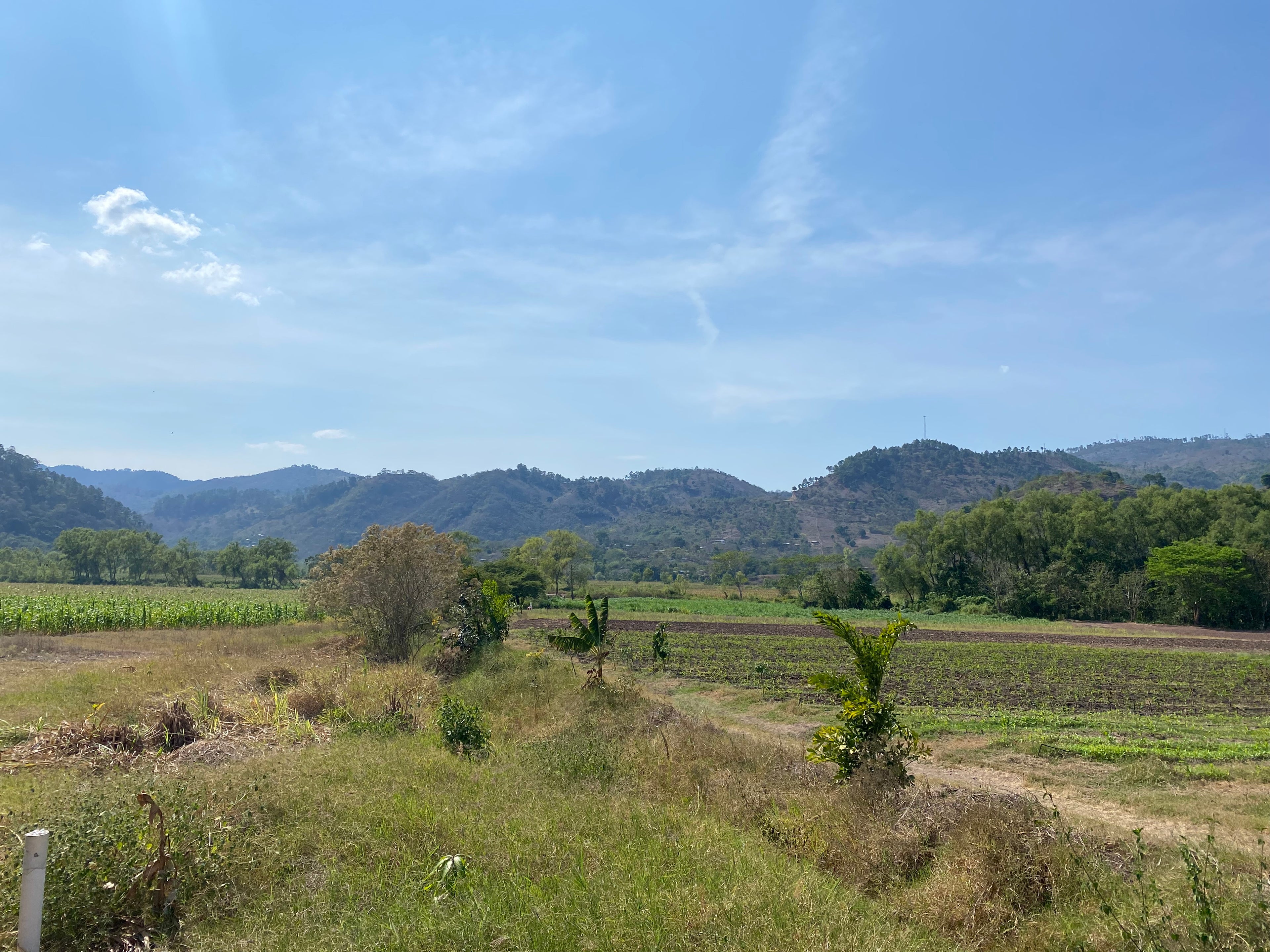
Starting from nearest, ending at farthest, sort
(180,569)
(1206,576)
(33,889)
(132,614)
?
(33,889) < (132,614) < (1206,576) < (180,569)

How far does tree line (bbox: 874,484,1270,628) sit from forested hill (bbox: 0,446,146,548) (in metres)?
201

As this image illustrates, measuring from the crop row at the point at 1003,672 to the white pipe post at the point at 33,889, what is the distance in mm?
14552

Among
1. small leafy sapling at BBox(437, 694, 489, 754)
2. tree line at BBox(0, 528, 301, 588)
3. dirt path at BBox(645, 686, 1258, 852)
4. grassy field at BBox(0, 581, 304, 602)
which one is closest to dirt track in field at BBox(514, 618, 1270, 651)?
dirt path at BBox(645, 686, 1258, 852)

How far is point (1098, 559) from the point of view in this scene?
6419 cm

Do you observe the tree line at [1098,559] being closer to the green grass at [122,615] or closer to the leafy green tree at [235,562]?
the green grass at [122,615]

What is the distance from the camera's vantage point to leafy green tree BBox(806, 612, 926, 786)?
8609 mm

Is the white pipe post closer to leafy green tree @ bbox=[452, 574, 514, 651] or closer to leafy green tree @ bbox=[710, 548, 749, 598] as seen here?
leafy green tree @ bbox=[452, 574, 514, 651]

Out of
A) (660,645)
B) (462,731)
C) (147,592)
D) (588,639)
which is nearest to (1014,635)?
(660,645)

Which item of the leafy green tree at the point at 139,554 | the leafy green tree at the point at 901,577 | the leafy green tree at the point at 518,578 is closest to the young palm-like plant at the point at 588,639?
the leafy green tree at the point at 518,578

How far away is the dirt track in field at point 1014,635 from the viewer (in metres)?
37.9

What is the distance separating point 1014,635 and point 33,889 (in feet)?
159

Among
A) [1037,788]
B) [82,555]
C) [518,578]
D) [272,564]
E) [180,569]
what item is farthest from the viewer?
[272,564]

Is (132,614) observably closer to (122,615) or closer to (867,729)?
(122,615)

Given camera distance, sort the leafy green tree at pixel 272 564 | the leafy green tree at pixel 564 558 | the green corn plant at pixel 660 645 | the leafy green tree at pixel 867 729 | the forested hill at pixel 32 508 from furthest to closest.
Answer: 1. the forested hill at pixel 32 508
2. the leafy green tree at pixel 272 564
3. the leafy green tree at pixel 564 558
4. the green corn plant at pixel 660 645
5. the leafy green tree at pixel 867 729
